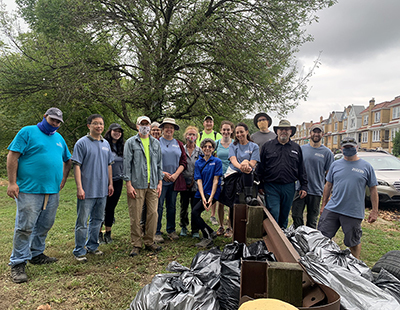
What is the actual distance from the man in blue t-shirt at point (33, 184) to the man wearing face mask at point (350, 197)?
175 inches

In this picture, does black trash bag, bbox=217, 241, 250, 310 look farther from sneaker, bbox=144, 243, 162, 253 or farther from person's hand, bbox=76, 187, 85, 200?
person's hand, bbox=76, 187, 85, 200

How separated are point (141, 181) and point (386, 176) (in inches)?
324

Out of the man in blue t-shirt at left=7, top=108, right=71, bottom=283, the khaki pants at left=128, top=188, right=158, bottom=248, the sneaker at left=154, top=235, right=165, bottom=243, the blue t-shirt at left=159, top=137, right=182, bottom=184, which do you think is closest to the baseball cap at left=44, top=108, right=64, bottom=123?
the man in blue t-shirt at left=7, top=108, right=71, bottom=283

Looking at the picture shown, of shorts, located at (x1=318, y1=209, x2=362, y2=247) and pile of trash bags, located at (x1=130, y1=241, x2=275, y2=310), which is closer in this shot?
pile of trash bags, located at (x1=130, y1=241, x2=275, y2=310)

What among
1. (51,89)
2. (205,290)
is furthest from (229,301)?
(51,89)

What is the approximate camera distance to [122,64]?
33.3 ft

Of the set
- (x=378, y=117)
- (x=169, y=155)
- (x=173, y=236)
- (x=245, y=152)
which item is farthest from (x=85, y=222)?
(x=378, y=117)

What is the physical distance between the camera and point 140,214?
441 centimetres

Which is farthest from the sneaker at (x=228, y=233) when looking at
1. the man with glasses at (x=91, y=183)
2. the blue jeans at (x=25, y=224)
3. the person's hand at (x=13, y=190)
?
the person's hand at (x=13, y=190)

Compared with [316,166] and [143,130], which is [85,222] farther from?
[316,166]

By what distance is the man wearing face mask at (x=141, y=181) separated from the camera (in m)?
4.34

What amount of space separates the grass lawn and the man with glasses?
1.05ft

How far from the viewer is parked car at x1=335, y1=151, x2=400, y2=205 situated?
783 centimetres

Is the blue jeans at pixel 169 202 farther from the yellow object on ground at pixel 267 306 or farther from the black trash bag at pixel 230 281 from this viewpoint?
the yellow object on ground at pixel 267 306
